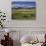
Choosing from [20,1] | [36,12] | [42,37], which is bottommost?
[42,37]

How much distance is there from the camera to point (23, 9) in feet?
13.8

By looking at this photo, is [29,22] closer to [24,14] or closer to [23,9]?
[24,14]

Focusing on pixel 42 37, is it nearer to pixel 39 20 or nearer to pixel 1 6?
pixel 39 20

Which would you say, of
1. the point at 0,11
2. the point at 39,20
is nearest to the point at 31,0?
the point at 39,20

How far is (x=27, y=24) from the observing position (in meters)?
4.25

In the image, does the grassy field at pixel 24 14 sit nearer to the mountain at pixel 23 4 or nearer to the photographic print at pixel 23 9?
the photographic print at pixel 23 9

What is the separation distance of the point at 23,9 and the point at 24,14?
0.14 metres

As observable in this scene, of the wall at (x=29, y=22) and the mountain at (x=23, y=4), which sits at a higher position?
the mountain at (x=23, y=4)

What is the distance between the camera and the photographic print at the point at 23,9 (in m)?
4.17

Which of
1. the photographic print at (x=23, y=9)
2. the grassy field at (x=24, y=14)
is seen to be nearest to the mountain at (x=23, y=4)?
the photographic print at (x=23, y=9)

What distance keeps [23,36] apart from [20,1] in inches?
37.5

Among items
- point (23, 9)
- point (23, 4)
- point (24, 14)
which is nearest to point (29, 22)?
point (24, 14)

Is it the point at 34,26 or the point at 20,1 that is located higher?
the point at 20,1

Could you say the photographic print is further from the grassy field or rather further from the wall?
the wall
